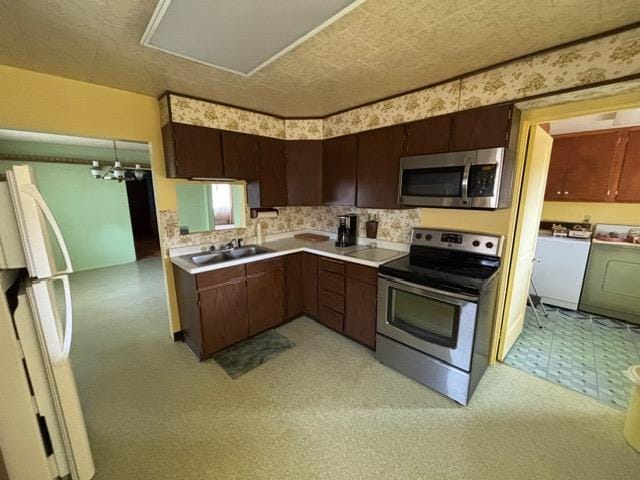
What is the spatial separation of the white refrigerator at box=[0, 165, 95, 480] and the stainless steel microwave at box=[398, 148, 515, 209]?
2.31m

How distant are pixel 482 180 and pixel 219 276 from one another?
91.3 inches

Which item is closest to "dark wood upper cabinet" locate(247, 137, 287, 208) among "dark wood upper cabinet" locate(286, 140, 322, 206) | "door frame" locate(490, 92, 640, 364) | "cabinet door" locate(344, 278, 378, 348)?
"dark wood upper cabinet" locate(286, 140, 322, 206)

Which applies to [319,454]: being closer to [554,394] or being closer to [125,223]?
[554,394]

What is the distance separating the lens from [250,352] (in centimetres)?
254

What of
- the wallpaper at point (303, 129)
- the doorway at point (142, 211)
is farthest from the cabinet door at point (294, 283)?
the doorway at point (142, 211)

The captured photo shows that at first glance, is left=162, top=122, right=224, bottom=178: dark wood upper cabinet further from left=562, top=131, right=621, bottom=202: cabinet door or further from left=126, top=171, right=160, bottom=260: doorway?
left=126, top=171, right=160, bottom=260: doorway

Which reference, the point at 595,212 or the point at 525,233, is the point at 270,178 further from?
the point at 595,212

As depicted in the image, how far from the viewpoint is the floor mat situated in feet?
7.64

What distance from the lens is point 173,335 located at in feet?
8.96

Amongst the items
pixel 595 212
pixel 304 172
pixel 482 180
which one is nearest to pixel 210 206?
pixel 304 172

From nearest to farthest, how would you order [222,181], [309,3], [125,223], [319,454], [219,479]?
[309,3], [219,479], [319,454], [222,181], [125,223]

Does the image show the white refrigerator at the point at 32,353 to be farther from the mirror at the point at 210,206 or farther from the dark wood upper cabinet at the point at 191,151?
the mirror at the point at 210,206

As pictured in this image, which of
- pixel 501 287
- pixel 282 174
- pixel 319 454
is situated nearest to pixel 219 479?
pixel 319 454

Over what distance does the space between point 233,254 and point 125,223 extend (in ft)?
13.6
